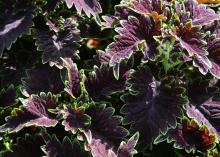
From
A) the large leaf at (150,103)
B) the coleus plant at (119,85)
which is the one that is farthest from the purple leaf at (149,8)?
the large leaf at (150,103)

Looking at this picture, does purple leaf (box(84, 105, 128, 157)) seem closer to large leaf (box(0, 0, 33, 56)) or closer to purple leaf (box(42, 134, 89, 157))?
purple leaf (box(42, 134, 89, 157))

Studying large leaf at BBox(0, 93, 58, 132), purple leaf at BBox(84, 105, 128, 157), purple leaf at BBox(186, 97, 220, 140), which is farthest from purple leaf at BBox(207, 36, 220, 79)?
large leaf at BBox(0, 93, 58, 132)

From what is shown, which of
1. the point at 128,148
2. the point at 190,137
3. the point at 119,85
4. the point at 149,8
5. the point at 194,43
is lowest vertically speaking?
the point at 190,137

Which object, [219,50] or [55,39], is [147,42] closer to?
[219,50]

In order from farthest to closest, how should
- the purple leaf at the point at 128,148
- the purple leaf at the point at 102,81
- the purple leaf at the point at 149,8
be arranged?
1. the purple leaf at the point at 102,81
2. the purple leaf at the point at 149,8
3. the purple leaf at the point at 128,148

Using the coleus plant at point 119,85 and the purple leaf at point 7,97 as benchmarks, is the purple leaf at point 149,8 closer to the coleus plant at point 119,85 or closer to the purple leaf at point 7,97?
the coleus plant at point 119,85

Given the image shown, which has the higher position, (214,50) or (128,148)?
(214,50)


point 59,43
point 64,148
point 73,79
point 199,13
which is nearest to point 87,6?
point 59,43

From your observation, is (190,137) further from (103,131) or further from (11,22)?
(11,22)
